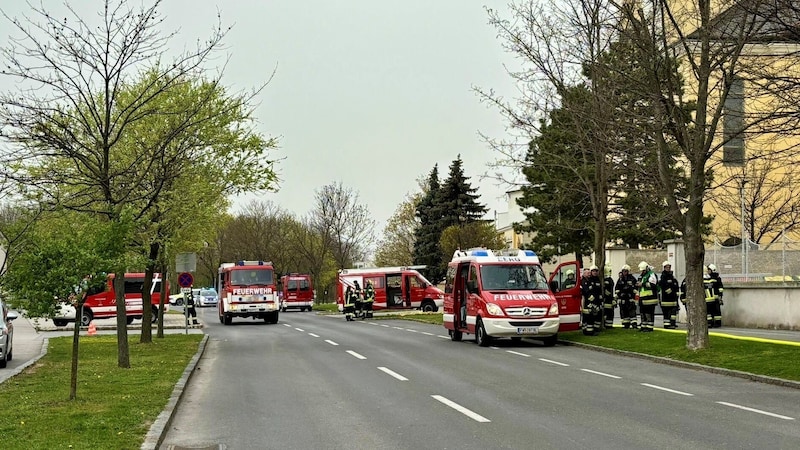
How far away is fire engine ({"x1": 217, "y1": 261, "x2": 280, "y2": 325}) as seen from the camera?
42500 mm

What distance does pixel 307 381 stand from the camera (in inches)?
650

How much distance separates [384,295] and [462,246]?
957 centimetres

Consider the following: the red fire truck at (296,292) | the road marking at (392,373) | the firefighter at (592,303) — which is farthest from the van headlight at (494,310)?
the red fire truck at (296,292)

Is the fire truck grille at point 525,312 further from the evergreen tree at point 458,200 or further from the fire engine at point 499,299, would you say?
the evergreen tree at point 458,200

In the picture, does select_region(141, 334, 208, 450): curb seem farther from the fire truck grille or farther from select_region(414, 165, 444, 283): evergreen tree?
select_region(414, 165, 444, 283): evergreen tree

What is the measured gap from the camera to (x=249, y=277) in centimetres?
4272

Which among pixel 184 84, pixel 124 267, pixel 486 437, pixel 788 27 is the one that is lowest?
pixel 486 437

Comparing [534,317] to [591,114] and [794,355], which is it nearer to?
[591,114]

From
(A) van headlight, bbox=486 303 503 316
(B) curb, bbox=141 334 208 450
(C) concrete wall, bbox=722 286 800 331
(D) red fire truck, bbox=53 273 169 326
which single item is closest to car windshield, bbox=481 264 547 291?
(A) van headlight, bbox=486 303 503 316

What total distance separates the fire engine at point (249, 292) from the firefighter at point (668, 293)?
66.5 feet

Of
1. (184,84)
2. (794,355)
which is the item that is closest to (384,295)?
(184,84)

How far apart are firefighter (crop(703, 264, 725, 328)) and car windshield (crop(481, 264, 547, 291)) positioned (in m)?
5.77

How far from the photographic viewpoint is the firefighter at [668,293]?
85.9ft

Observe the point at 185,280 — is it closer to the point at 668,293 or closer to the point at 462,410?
the point at 668,293
